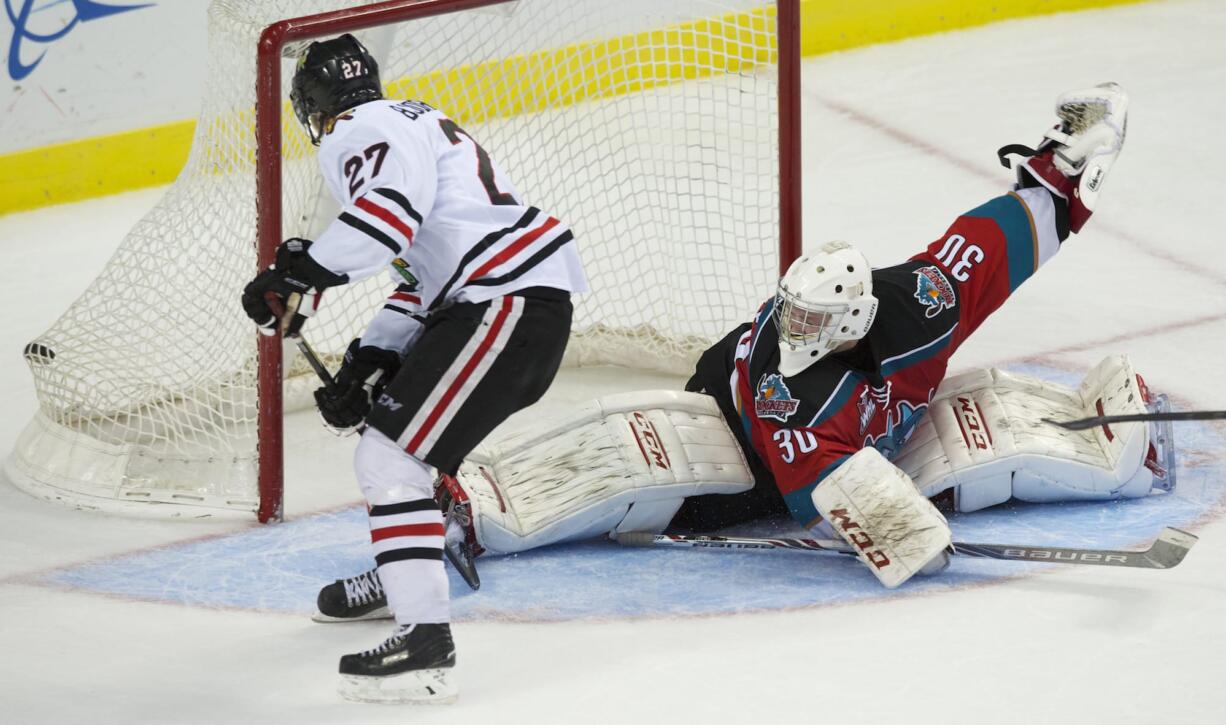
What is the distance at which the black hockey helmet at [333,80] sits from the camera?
3.54 meters

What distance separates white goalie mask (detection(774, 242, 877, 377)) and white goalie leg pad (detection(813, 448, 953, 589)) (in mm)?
251

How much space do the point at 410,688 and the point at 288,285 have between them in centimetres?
74

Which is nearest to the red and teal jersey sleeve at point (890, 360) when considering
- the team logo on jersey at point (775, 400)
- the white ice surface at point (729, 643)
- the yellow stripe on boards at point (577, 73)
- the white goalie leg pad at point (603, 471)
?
the team logo on jersey at point (775, 400)

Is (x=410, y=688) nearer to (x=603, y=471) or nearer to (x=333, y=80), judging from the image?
(x=603, y=471)

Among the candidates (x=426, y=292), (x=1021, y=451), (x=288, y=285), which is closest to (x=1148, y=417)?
(x=1021, y=451)

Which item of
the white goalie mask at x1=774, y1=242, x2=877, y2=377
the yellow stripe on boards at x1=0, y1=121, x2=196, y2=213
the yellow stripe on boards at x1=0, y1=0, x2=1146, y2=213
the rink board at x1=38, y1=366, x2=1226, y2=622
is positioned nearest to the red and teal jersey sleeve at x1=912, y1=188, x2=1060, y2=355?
the white goalie mask at x1=774, y1=242, x2=877, y2=377

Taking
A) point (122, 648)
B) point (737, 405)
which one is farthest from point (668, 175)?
point (122, 648)

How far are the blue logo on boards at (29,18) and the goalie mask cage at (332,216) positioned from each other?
1.13m

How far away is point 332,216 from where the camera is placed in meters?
4.70

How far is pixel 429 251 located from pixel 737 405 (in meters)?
0.97

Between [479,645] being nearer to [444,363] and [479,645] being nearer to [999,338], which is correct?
[444,363]

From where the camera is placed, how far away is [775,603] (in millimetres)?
3885

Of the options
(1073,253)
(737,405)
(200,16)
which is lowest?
(1073,253)

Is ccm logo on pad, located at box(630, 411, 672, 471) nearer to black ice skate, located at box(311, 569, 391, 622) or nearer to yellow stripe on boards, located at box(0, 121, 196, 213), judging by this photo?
black ice skate, located at box(311, 569, 391, 622)
